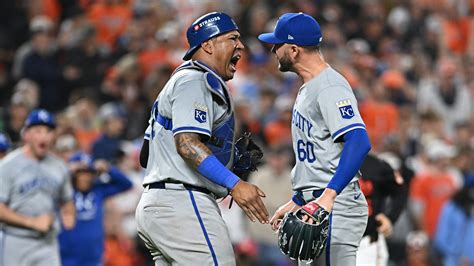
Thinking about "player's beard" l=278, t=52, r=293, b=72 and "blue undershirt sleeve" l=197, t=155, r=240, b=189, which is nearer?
"blue undershirt sleeve" l=197, t=155, r=240, b=189

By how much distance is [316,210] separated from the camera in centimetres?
577

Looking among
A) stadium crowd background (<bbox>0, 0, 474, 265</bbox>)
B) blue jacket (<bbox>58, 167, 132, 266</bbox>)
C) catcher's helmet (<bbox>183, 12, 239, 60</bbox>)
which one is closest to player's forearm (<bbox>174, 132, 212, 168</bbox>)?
catcher's helmet (<bbox>183, 12, 239, 60</bbox>)

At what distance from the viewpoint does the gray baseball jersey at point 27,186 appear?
909 centimetres

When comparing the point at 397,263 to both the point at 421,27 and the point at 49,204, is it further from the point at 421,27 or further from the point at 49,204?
the point at 421,27

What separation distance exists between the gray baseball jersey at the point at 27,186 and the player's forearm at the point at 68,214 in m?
0.34

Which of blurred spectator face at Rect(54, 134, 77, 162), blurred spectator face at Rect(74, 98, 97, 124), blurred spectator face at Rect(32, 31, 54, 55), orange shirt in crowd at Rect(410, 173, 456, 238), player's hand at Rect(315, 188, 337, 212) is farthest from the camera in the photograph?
blurred spectator face at Rect(32, 31, 54, 55)

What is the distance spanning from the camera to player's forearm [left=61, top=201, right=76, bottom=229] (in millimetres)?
9766

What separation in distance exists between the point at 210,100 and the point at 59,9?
10286 mm

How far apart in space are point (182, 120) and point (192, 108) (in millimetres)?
86

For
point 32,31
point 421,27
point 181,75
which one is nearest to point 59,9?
point 32,31

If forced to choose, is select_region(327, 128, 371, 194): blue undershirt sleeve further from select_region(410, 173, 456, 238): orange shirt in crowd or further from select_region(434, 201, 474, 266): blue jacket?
select_region(410, 173, 456, 238): orange shirt in crowd

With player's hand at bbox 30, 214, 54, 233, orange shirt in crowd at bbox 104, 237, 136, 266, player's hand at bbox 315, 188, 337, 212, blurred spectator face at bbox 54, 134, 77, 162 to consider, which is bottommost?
orange shirt in crowd at bbox 104, 237, 136, 266

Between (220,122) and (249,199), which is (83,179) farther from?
(249,199)

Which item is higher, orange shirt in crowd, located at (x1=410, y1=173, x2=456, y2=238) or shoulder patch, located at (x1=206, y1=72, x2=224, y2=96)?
shoulder patch, located at (x1=206, y1=72, x2=224, y2=96)
